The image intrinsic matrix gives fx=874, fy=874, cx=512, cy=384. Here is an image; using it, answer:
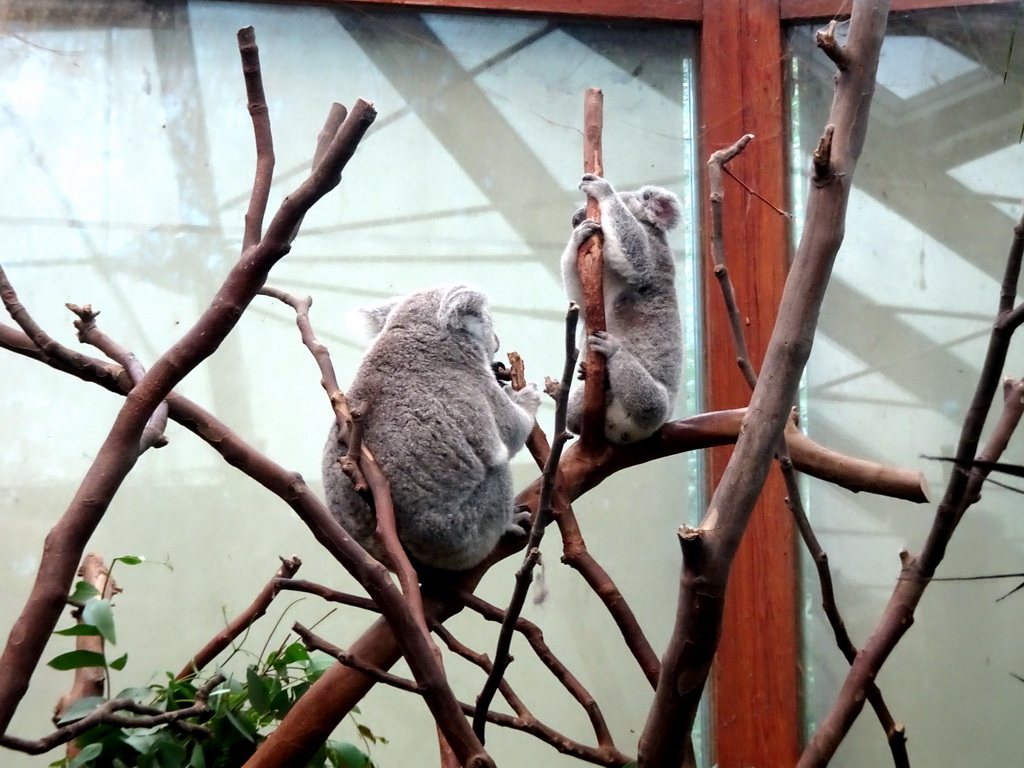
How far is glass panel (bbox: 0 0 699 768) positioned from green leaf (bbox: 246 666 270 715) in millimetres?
1204

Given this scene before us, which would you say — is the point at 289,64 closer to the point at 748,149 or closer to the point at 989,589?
the point at 748,149

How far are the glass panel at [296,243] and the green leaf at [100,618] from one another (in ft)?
4.68

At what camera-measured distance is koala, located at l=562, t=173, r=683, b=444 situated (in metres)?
2.37

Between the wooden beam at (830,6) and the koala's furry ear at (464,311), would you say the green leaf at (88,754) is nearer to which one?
the koala's furry ear at (464,311)

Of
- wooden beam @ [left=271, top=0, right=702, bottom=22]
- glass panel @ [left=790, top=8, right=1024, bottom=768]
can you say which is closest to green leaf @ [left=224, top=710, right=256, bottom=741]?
glass panel @ [left=790, top=8, right=1024, bottom=768]

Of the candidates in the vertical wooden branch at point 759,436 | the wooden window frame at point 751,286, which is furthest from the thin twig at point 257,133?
the wooden window frame at point 751,286

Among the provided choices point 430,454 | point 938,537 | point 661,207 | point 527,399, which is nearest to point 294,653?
point 430,454

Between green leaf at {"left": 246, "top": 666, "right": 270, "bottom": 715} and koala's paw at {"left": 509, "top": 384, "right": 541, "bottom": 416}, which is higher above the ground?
koala's paw at {"left": 509, "top": 384, "right": 541, "bottom": 416}

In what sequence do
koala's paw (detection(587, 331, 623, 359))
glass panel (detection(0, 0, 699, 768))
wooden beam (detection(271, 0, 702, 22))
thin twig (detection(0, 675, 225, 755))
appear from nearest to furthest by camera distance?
thin twig (detection(0, 675, 225, 755)) → koala's paw (detection(587, 331, 623, 359)) → glass panel (detection(0, 0, 699, 768)) → wooden beam (detection(271, 0, 702, 22))

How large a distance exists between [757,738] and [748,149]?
2248 mm

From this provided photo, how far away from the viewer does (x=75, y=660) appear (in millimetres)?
1776

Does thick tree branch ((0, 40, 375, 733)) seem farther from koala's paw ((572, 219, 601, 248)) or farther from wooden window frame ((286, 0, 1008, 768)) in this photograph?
wooden window frame ((286, 0, 1008, 768))

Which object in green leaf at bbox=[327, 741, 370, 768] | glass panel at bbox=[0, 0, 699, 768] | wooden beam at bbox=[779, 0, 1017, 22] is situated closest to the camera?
green leaf at bbox=[327, 741, 370, 768]

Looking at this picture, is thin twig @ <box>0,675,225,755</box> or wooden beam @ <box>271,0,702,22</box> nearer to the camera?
thin twig @ <box>0,675,225,755</box>
